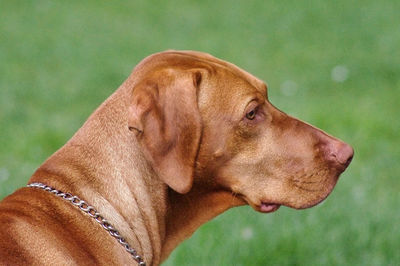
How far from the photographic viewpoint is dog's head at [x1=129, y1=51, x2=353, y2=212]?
3.82m

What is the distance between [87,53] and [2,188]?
5950 millimetres

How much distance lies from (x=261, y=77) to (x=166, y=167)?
24.8 ft

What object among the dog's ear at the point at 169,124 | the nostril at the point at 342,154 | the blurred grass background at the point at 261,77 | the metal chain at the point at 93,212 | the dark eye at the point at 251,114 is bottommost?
the blurred grass background at the point at 261,77

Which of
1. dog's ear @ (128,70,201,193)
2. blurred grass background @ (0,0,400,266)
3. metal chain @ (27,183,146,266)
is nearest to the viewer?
dog's ear @ (128,70,201,193)

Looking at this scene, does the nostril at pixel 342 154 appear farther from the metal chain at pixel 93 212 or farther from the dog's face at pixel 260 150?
the metal chain at pixel 93 212

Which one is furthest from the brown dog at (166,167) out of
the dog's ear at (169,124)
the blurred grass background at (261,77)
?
the blurred grass background at (261,77)

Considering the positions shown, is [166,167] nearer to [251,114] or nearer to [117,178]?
[117,178]

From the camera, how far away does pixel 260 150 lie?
415cm

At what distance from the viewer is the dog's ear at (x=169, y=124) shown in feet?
12.4

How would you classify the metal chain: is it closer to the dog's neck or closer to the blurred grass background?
the dog's neck

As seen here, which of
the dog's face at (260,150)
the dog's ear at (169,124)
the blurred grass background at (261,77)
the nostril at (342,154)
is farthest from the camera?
the blurred grass background at (261,77)

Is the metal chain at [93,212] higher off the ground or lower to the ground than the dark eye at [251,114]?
lower

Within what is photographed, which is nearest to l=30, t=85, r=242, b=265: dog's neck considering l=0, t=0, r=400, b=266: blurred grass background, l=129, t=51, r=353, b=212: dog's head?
l=129, t=51, r=353, b=212: dog's head

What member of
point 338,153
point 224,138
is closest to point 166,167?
point 224,138
